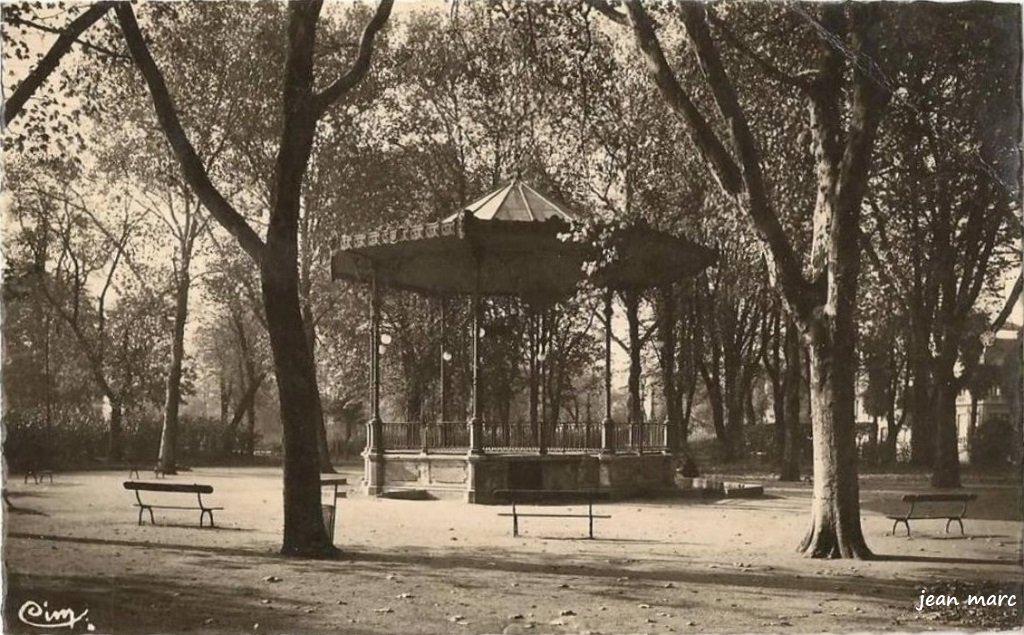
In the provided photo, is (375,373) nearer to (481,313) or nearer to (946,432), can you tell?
(481,313)

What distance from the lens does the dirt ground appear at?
776 centimetres

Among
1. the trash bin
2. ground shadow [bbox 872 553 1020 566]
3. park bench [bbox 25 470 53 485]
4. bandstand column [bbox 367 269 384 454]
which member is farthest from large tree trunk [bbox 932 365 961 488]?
park bench [bbox 25 470 53 485]

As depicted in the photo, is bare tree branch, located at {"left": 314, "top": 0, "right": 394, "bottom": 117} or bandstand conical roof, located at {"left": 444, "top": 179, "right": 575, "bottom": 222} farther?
bandstand conical roof, located at {"left": 444, "top": 179, "right": 575, "bottom": 222}

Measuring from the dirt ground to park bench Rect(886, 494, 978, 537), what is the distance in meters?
0.29

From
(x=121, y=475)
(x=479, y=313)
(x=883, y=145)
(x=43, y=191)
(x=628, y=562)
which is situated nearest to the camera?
(x=43, y=191)

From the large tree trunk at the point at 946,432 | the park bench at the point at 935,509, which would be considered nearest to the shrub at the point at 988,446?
the large tree trunk at the point at 946,432

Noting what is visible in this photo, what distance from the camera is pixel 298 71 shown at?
10945 millimetres

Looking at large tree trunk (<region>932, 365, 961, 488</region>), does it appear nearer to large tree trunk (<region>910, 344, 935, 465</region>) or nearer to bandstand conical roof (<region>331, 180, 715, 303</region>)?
bandstand conical roof (<region>331, 180, 715, 303</region>)

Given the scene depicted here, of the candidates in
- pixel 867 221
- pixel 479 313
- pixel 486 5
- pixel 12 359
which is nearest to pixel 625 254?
pixel 479 313

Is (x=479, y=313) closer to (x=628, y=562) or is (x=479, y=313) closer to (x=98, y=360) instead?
(x=98, y=360)

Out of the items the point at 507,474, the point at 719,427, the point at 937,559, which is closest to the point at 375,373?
the point at 507,474

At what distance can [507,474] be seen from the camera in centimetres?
1962

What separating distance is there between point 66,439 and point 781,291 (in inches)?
436

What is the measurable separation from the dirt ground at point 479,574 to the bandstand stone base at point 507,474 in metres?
3.59
